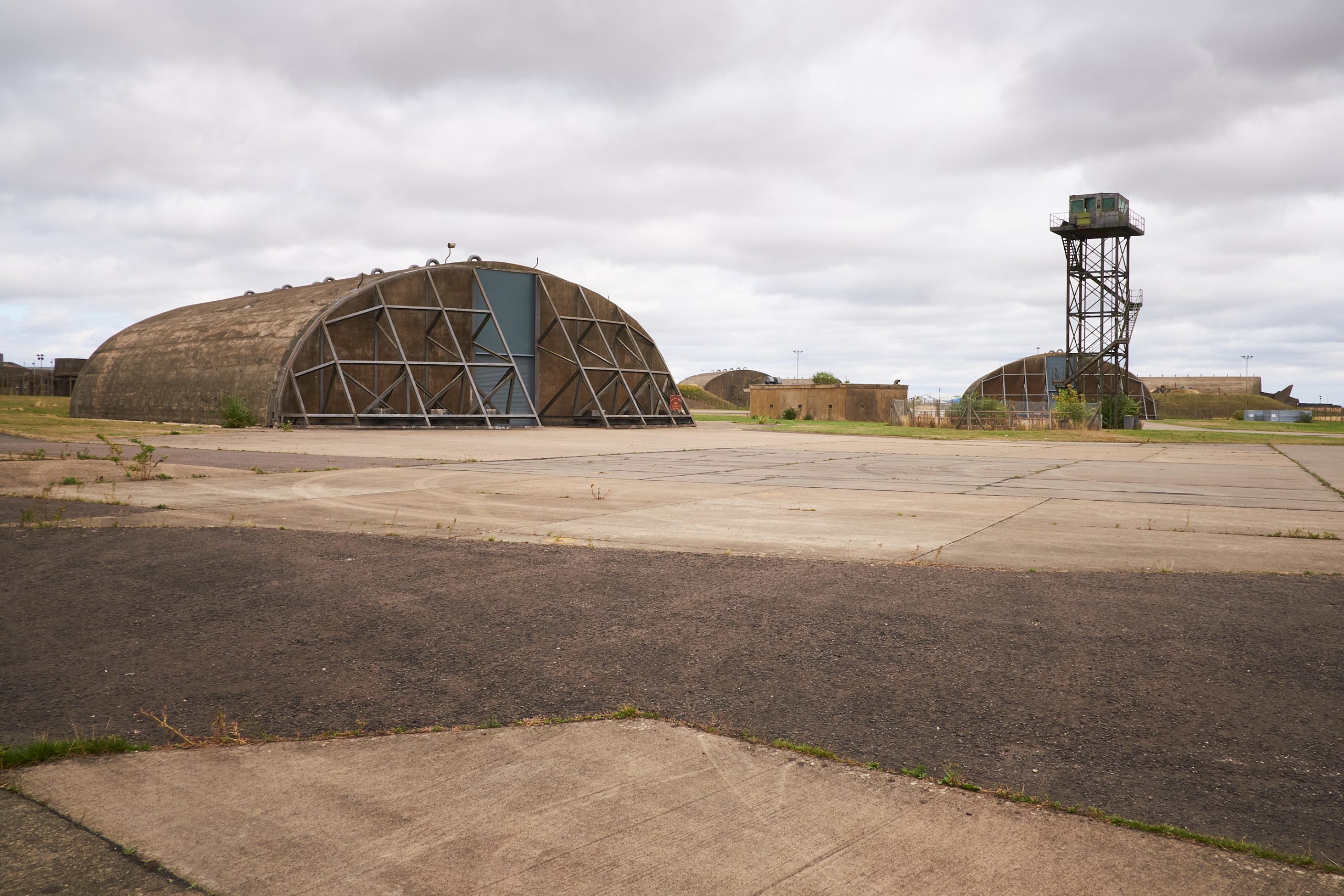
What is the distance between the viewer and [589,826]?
3.14m

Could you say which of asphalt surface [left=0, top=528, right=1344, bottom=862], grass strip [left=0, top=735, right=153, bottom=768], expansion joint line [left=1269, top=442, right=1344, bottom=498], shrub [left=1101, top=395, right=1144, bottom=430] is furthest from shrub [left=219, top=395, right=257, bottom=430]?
shrub [left=1101, top=395, right=1144, bottom=430]

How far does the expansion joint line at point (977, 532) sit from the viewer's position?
8148 millimetres

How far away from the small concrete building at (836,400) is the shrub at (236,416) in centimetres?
4036

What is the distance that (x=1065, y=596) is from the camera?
21.2 ft

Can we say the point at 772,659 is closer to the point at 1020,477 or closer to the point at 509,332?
the point at 1020,477

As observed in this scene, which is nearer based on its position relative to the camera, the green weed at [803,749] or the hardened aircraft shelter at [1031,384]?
the green weed at [803,749]

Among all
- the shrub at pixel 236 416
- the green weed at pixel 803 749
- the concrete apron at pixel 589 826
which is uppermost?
the shrub at pixel 236 416

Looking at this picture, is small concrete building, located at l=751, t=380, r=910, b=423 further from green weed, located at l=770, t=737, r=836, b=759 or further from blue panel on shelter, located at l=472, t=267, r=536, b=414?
green weed, located at l=770, t=737, r=836, b=759

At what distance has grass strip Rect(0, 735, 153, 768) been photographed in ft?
11.9

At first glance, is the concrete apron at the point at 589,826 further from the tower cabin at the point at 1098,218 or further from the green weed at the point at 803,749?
the tower cabin at the point at 1098,218

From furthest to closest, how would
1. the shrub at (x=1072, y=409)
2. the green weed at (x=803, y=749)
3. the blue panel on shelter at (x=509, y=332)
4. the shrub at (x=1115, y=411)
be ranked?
the shrub at (x=1115, y=411), the shrub at (x=1072, y=409), the blue panel on shelter at (x=509, y=332), the green weed at (x=803, y=749)

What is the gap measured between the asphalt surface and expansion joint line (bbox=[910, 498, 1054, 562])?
895 mm

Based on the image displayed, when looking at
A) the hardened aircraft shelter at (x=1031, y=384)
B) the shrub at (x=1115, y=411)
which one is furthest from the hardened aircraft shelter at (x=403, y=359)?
the hardened aircraft shelter at (x=1031, y=384)

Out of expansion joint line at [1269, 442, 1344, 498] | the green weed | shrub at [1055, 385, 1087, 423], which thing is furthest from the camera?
shrub at [1055, 385, 1087, 423]
